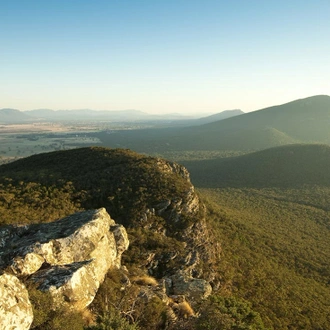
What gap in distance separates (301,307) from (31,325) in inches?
1222

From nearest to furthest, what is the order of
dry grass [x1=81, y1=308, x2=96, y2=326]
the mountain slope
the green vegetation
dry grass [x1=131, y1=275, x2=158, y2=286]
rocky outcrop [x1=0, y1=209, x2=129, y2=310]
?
rocky outcrop [x1=0, y1=209, x2=129, y2=310] < dry grass [x1=81, y1=308, x2=96, y2=326] < the green vegetation < dry grass [x1=131, y1=275, x2=158, y2=286] < the mountain slope

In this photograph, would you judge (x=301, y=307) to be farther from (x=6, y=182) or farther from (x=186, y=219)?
(x=6, y=182)

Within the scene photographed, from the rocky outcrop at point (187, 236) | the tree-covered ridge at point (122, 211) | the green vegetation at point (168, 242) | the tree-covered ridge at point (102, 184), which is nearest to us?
the tree-covered ridge at point (122, 211)

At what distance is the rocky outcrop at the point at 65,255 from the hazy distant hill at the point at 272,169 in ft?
246

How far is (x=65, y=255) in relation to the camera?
14.2m

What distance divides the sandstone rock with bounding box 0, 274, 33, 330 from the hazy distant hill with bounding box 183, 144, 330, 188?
271ft

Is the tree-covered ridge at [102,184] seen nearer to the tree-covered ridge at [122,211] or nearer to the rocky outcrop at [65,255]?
the tree-covered ridge at [122,211]

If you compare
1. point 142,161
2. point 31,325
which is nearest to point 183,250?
point 142,161

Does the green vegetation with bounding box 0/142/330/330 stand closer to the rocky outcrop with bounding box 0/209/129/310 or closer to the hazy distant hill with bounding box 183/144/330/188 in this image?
the rocky outcrop with bounding box 0/209/129/310

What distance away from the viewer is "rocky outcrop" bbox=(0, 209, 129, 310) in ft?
37.0

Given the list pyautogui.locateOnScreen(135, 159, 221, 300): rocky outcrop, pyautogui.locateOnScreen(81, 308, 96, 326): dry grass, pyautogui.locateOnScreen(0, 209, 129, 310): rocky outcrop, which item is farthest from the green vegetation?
pyautogui.locateOnScreen(0, 209, 129, 310): rocky outcrop

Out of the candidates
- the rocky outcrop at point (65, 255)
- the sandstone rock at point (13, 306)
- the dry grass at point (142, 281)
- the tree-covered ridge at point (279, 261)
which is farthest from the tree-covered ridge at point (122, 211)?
the tree-covered ridge at point (279, 261)

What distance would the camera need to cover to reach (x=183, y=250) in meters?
28.7

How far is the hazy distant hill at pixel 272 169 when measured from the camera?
92.9 metres
